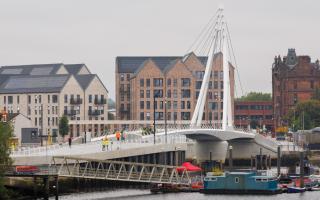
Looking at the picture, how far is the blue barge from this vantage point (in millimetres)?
99688

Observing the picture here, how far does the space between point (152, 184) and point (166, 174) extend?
4.68 feet

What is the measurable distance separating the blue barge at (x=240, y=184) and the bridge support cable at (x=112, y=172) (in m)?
3.32

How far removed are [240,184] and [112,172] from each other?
9880 millimetres

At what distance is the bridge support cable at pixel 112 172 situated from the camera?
94.6m

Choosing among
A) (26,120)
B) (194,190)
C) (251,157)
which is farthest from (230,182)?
(26,120)

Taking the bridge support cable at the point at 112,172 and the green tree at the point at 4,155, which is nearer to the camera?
the green tree at the point at 4,155

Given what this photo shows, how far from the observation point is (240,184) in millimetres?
100250

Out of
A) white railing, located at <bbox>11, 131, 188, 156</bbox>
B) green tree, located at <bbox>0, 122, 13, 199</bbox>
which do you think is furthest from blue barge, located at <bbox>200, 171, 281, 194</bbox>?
green tree, located at <bbox>0, 122, 13, 199</bbox>

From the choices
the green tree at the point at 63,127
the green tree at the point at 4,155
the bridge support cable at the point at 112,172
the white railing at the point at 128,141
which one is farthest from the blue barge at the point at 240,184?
the green tree at the point at 63,127

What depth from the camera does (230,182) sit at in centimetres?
10075

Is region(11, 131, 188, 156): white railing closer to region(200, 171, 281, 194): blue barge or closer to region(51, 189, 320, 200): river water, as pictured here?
region(51, 189, 320, 200): river water

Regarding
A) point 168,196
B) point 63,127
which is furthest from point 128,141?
point 63,127

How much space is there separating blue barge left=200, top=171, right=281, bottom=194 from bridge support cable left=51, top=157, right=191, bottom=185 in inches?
131

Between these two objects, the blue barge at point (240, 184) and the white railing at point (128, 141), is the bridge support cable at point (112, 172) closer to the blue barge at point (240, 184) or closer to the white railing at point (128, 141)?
the blue barge at point (240, 184)
